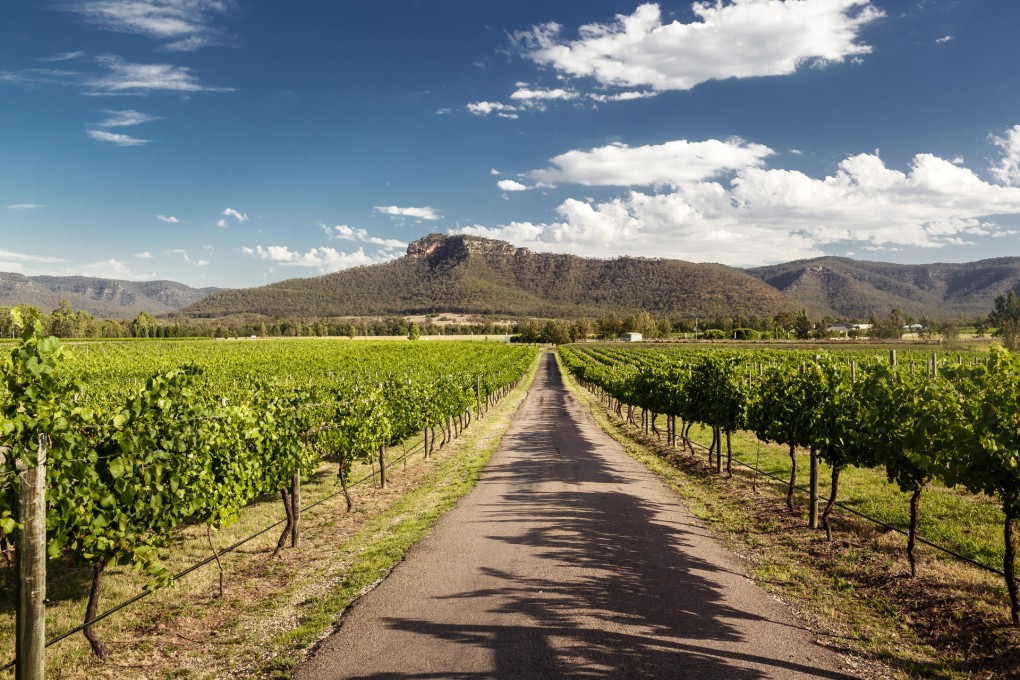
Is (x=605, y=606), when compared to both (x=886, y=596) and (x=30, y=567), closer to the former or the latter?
(x=886, y=596)

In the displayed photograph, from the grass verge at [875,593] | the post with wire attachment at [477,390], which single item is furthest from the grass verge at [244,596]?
the post with wire attachment at [477,390]

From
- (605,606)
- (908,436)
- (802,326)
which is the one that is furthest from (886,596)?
(802,326)

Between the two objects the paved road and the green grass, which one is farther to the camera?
the green grass

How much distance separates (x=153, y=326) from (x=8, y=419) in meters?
143

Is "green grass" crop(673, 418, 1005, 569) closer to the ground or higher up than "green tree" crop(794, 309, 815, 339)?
closer to the ground

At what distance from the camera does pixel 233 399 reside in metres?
12.6

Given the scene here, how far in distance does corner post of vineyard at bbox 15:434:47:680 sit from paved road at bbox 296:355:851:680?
102 inches

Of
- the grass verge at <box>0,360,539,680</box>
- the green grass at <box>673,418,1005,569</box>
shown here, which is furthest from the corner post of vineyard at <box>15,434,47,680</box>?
the green grass at <box>673,418,1005,569</box>

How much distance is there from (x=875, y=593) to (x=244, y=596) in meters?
9.72

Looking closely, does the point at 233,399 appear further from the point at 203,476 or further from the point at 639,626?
the point at 639,626

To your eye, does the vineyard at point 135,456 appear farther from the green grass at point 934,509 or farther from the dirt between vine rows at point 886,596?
the green grass at point 934,509

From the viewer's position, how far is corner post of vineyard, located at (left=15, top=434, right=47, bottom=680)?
4957mm

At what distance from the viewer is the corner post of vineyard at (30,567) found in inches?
195

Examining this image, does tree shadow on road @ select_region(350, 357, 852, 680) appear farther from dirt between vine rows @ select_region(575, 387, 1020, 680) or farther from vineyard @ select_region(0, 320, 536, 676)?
vineyard @ select_region(0, 320, 536, 676)
